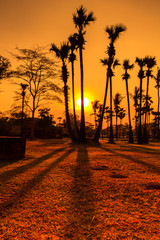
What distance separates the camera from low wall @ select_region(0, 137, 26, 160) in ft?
24.3

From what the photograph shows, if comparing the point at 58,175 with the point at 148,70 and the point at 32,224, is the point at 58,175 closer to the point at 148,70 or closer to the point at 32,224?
the point at 32,224

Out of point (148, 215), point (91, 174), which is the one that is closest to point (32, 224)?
point (148, 215)

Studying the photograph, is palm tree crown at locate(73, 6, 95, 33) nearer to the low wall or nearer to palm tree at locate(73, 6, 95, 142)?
palm tree at locate(73, 6, 95, 142)

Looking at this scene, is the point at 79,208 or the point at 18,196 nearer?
the point at 79,208

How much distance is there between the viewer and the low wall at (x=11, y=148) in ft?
24.3

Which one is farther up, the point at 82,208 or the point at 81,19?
the point at 81,19

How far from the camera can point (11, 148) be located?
25.5 ft

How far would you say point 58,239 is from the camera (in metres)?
2.04

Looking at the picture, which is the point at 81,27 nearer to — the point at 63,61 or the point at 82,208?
the point at 63,61

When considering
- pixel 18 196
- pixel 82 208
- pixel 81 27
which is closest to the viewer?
pixel 82 208

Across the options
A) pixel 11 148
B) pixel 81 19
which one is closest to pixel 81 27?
pixel 81 19

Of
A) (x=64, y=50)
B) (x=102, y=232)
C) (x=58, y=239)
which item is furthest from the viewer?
(x=64, y=50)

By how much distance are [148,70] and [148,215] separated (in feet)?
101

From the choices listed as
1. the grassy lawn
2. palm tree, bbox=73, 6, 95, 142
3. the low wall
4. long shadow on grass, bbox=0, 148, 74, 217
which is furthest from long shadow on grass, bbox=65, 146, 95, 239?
palm tree, bbox=73, 6, 95, 142
